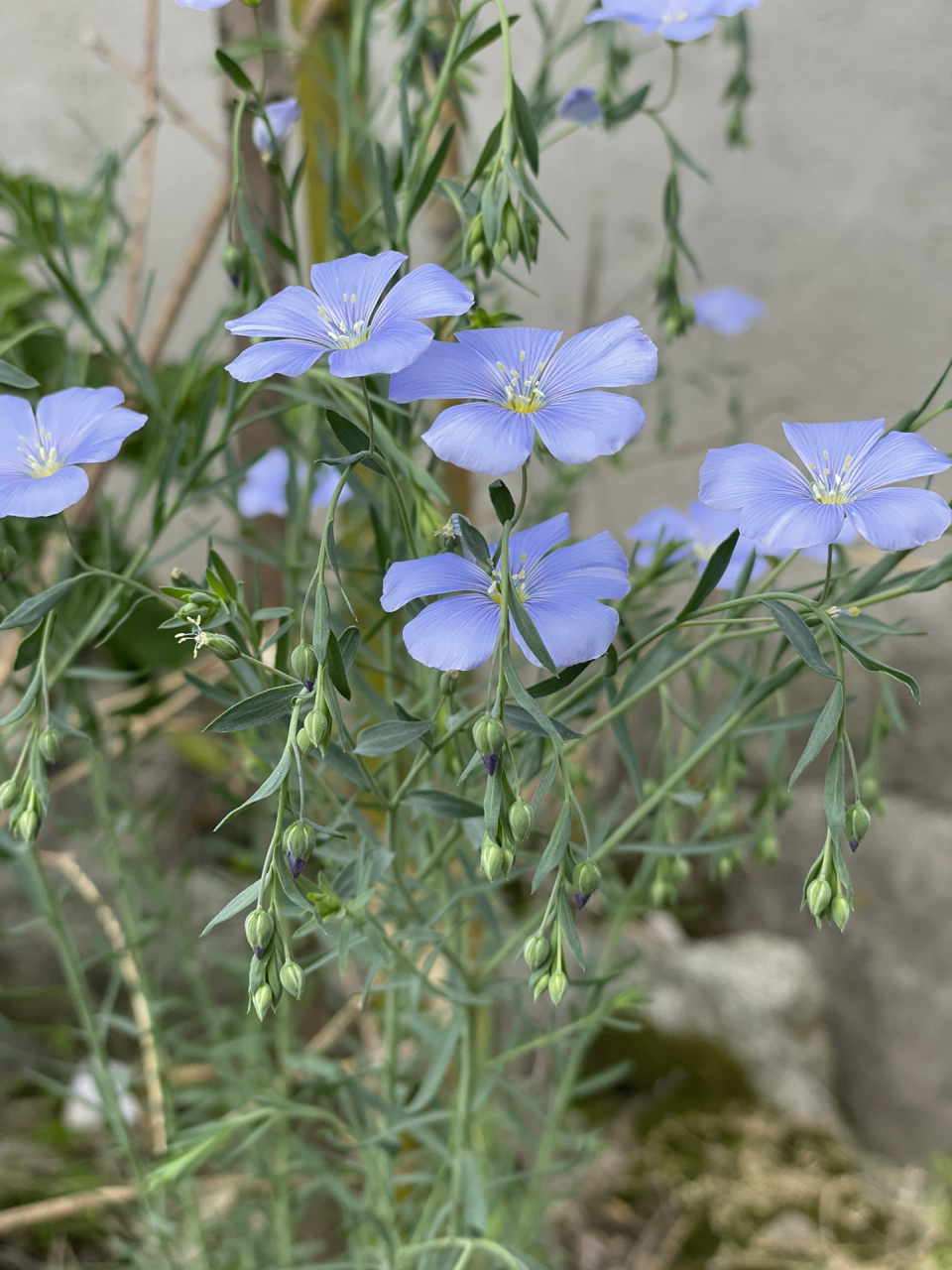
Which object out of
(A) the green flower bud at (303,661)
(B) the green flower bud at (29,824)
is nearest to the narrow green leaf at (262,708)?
(A) the green flower bud at (303,661)

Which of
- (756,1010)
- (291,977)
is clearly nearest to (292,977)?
(291,977)

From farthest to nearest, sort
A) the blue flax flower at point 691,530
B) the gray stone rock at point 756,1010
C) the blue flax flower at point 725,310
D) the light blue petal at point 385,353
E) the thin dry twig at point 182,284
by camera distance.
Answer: the gray stone rock at point 756,1010
the blue flax flower at point 725,310
the thin dry twig at point 182,284
the blue flax flower at point 691,530
the light blue petal at point 385,353

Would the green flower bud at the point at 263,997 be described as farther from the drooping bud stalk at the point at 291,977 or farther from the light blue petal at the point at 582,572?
the light blue petal at the point at 582,572

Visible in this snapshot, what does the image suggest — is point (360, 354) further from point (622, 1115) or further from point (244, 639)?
point (622, 1115)

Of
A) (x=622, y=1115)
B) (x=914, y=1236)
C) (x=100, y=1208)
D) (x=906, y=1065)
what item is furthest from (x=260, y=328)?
(x=906, y=1065)

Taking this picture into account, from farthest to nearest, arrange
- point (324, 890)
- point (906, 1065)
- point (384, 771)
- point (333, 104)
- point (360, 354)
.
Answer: point (906, 1065), point (333, 104), point (384, 771), point (324, 890), point (360, 354)

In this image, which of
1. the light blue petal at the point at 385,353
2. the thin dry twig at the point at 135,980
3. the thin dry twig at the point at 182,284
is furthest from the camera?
the thin dry twig at the point at 182,284
